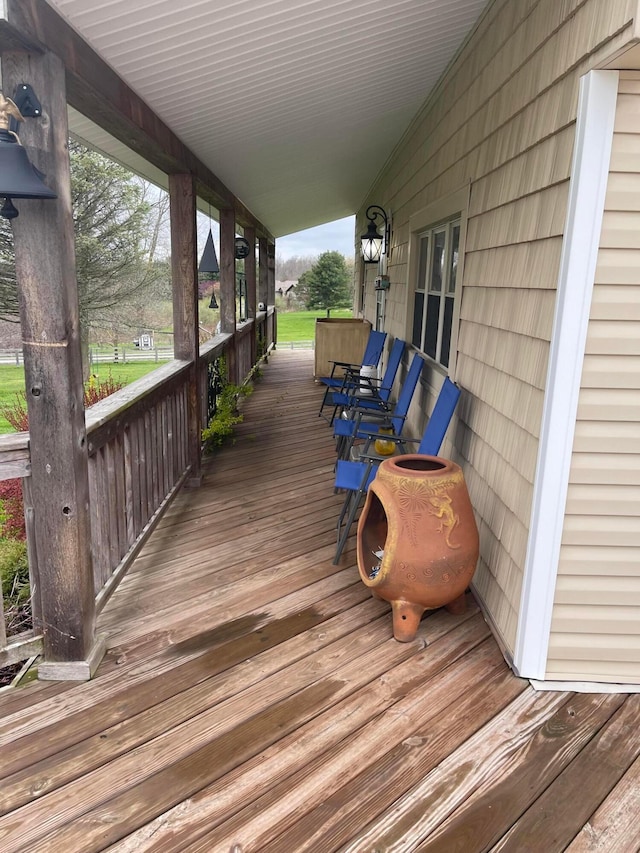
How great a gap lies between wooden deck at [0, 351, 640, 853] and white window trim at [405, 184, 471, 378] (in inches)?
59.6

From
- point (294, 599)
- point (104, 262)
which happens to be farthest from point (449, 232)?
point (104, 262)

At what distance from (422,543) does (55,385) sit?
142 cm

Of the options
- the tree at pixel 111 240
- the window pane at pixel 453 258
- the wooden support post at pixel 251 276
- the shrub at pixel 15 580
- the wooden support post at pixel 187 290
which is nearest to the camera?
the shrub at pixel 15 580

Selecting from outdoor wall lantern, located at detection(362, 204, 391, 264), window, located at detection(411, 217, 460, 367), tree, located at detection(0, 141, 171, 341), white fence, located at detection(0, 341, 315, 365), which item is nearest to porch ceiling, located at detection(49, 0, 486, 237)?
window, located at detection(411, 217, 460, 367)

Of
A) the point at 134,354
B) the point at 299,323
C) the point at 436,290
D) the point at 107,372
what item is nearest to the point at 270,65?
the point at 436,290

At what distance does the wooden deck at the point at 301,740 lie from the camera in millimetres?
1559

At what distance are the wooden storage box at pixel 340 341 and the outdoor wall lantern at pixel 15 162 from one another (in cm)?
656

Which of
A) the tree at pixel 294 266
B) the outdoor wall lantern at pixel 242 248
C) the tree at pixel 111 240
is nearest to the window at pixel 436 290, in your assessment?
the outdoor wall lantern at pixel 242 248

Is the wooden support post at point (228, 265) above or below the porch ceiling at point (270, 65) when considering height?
below

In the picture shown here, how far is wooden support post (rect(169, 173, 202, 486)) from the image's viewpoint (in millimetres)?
3770

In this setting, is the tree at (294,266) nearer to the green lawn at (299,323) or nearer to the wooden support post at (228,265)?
the green lawn at (299,323)

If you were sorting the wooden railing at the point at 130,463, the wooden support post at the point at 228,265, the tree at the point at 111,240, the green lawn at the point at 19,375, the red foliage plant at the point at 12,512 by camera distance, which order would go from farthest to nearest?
the tree at the point at 111,240 < the green lawn at the point at 19,375 < the wooden support post at the point at 228,265 < the red foliage plant at the point at 12,512 < the wooden railing at the point at 130,463

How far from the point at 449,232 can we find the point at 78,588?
117 inches

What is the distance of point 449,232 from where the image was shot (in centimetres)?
378
